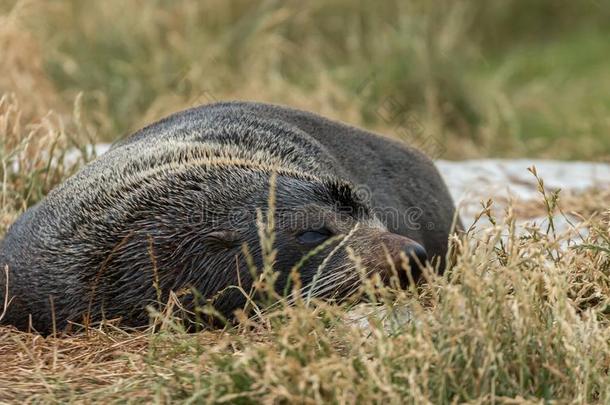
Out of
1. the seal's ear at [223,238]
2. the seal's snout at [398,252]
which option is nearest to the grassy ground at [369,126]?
the seal's snout at [398,252]

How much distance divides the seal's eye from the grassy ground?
30 centimetres

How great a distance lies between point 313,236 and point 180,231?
57 cm

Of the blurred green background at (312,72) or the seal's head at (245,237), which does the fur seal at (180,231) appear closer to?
the seal's head at (245,237)

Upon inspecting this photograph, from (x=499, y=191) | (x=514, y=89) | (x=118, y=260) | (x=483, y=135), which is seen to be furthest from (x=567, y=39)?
(x=118, y=260)

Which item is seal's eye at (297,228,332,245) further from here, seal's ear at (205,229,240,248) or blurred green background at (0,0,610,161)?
blurred green background at (0,0,610,161)

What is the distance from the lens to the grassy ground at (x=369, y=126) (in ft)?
10.9

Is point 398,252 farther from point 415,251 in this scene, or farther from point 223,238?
point 223,238

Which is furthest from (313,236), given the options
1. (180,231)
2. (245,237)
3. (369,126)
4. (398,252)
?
(369,126)

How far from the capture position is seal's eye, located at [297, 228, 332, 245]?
4.49m

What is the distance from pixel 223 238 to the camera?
439 cm

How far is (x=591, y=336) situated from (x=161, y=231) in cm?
183

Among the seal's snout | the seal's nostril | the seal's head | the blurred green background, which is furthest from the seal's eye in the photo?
the blurred green background

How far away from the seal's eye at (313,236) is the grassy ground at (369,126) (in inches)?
11.9

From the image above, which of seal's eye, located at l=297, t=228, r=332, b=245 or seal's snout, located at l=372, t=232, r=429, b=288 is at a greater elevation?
seal's eye, located at l=297, t=228, r=332, b=245
